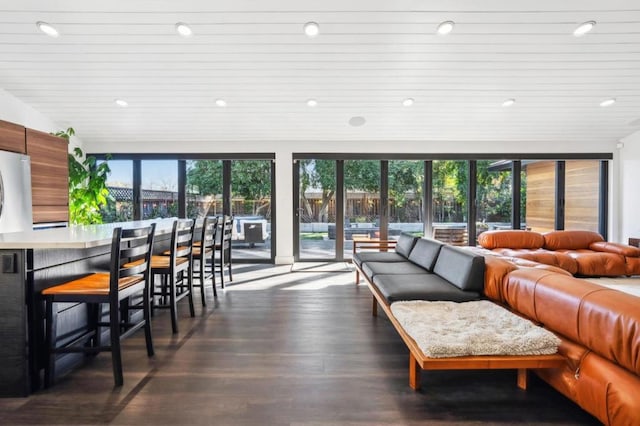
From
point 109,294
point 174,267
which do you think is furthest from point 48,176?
point 109,294

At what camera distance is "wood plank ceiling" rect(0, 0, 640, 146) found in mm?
3164

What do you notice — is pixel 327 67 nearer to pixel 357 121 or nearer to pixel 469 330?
pixel 357 121

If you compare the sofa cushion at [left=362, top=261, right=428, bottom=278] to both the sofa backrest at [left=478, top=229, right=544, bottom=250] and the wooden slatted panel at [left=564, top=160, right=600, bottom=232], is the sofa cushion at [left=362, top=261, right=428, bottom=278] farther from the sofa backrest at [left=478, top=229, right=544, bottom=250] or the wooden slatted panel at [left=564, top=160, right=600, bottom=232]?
the wooden slatted panel at [left=564, top=160, right=600, bottom=232]

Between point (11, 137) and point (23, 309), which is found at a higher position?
point (11, 137)

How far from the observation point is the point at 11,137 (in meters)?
3.76

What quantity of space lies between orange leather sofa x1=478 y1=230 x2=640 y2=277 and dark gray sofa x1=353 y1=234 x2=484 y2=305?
6.72 ft

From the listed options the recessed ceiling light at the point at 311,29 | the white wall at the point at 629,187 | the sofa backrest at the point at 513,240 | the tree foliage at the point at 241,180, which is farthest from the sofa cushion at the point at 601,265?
the tree foliage at the point at 241,180

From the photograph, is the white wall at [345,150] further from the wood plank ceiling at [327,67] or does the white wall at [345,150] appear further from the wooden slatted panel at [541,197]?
the wooden slatted panel at [541,197]

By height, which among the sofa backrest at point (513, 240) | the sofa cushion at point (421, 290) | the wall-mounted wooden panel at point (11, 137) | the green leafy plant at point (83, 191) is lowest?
the sofa cushion at point (421, 290)

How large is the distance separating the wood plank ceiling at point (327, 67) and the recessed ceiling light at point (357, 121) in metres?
0.09

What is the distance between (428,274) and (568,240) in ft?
11.8

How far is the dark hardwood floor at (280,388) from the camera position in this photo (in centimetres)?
170

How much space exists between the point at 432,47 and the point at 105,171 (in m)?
5.22

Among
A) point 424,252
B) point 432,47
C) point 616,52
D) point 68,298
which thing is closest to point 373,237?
Answer: point 424,252
